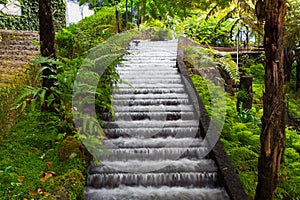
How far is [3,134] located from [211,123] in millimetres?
3545

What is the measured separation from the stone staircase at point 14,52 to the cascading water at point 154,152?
2.74 meters

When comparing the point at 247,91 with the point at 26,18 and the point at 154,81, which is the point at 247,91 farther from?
the point at 26,18

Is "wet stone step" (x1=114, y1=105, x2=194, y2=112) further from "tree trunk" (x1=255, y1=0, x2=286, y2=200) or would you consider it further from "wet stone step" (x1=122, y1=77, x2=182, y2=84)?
"tree trunk" (x1=255, y1=0, x2=286, y2=200)

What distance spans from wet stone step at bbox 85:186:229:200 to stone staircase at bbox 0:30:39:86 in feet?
13.0

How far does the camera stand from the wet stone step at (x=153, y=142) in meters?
5.36

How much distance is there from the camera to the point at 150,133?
228 inches

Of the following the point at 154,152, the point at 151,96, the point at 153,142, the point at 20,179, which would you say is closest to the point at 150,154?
the point at 154,152

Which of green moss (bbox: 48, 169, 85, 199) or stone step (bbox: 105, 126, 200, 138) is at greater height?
stone step (bbox: 105, 126, 200, 138)

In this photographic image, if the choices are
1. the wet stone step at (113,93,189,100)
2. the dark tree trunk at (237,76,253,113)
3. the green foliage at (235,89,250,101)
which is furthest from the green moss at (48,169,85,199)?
the dark tree trunk at (237,76,253,113)

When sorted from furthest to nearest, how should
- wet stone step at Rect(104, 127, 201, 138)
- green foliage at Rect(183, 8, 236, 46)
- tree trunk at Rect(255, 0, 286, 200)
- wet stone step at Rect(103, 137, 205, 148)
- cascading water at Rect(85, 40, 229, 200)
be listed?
green foliage at Rect(183, 8, 236, 46), wet stone step at Rect(104, 127, 201, 138), wet stone step at Rect(103, 137, 205, 148), cascading water at Rect(85, 40, 229, 200), tree trunk at Rect(255, 0, 286, 200)

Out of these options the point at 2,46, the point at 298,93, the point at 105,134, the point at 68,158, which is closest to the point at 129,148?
the point at 105,134

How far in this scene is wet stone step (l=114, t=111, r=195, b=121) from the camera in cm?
642

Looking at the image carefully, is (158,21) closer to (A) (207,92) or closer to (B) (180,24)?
(B) (180,24)

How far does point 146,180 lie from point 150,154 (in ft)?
2.16
